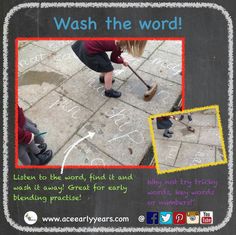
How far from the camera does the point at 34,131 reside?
9.52ft

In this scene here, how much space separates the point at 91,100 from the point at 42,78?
55cm

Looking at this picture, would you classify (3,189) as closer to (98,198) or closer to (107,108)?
(98,198)

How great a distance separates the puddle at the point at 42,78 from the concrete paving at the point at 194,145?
126 centimetres

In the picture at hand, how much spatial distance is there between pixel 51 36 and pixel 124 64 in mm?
979

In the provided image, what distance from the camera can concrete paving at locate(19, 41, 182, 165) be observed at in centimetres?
287

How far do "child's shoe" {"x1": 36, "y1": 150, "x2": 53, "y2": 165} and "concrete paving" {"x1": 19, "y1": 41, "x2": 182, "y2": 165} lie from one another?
0.18 feet

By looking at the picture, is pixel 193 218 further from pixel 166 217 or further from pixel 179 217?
pixel 166 217

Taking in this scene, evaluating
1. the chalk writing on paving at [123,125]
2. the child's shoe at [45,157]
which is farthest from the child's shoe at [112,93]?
the child's shoe at [45,157]

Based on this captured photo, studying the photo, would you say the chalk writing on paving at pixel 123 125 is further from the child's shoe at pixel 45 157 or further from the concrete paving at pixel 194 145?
the child's shoe at pixel 45 157

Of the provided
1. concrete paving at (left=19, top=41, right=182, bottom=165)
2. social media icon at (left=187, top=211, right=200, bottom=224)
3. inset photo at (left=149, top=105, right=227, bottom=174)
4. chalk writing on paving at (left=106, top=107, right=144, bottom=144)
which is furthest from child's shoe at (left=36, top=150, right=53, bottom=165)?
social media icon at (left=187, top=211, right=200, bottom=224)

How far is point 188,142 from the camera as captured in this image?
2830 millimetres

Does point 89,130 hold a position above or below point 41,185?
above

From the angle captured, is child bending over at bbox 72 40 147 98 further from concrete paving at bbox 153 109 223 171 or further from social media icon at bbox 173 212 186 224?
social media icon at bbox 173 212 186 224

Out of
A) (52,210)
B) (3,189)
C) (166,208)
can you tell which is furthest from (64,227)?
(166,208)
